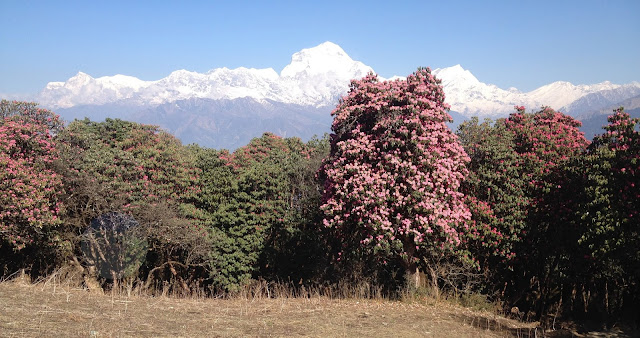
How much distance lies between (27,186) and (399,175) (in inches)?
474

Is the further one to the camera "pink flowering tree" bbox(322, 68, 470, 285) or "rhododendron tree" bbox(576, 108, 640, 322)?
"pink flowering tree" bbox(322, 68, 470, 285)

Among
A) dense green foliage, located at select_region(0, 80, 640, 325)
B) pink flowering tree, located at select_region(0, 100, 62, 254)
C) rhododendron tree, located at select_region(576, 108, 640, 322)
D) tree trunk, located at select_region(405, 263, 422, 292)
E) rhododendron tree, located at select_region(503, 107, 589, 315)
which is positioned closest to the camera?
rhododendron tree, located at select_region(576, 108, 640, 322)

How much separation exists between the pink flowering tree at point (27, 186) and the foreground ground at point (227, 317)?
3072 mm

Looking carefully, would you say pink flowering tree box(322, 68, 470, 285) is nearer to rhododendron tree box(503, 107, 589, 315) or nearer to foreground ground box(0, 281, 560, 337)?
foreground ground box(0, 281, 560, 337)

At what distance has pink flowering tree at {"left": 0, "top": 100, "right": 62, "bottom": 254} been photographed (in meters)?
14.9

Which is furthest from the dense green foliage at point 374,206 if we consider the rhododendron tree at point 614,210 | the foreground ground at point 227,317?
the foreground ground at point 227,317

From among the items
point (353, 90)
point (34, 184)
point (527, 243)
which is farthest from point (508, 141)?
point (34, 184)

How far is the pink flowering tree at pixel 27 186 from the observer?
14859mm

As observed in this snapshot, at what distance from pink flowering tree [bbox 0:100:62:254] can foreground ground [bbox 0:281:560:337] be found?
121 inches

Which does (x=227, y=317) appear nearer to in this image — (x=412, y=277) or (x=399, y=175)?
(x=399, y=175)

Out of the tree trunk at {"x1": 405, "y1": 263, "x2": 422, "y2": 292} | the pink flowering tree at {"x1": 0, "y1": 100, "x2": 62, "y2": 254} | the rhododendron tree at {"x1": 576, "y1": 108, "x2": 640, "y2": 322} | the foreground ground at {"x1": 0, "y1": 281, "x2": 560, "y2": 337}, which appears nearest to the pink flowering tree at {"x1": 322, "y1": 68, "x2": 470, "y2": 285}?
the tree trunk at {"x1": 405, "y1": 263, "x2": 422, "y2": 292}

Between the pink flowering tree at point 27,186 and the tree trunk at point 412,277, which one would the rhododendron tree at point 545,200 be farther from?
the pink flowering tree at point 27,186

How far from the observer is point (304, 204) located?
1922 cm

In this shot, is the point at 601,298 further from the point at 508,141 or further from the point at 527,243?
the point at 508,141
